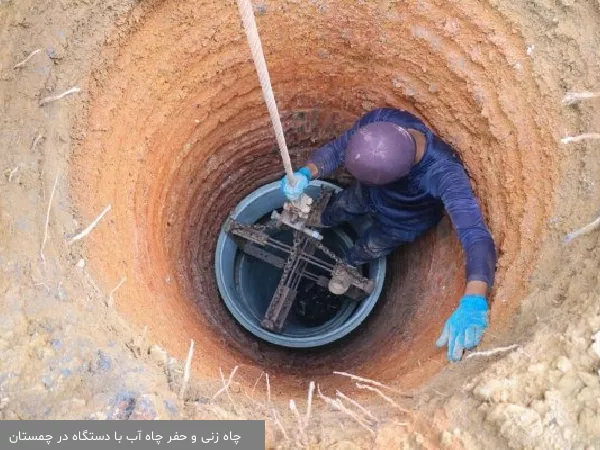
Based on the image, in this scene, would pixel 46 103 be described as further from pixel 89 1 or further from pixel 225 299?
pixel 225 299

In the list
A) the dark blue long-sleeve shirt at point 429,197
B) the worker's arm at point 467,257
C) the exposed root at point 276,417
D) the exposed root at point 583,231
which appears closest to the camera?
the exposed root at point 276,417

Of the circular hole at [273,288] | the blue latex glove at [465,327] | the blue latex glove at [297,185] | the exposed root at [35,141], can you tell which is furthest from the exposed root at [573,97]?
the exposed root at [35,141]

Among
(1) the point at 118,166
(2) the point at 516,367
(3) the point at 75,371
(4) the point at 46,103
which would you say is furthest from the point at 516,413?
(4) the point at 46,103

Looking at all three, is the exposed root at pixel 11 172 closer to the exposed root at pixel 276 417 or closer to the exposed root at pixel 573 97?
the exposed root at pixel 276 417

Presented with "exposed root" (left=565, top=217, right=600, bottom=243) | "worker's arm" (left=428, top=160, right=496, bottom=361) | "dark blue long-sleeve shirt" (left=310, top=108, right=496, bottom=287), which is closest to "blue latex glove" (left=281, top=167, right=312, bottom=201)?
"dark blue long-sleeve shirt" (left=310, top=108, right=496, bottom=287)

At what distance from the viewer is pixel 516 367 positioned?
207 centimetres

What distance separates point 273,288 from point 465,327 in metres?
2.81

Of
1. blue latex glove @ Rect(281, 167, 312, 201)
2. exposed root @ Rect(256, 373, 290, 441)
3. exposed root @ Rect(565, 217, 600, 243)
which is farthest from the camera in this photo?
blue latex glove @ Rect(281, 167, 312, 201)

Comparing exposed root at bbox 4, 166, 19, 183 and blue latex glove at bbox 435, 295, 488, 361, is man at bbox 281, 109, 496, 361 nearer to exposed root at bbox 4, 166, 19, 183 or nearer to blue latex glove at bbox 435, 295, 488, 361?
blue latex glove at bbox 435, 295, 488, 361

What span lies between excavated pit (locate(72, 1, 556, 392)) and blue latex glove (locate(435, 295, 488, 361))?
3.5 inches

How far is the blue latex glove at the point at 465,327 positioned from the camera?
2.56 m

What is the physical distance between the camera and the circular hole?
4449mm

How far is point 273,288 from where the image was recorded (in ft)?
17.0

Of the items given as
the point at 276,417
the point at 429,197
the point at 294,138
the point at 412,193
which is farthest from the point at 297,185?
the point at 276,417
